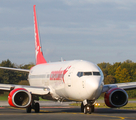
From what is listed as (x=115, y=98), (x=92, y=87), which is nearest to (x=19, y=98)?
(x=92, y=87)

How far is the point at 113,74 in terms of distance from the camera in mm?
118500

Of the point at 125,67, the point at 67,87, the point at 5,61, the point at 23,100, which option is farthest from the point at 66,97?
the point at 125,67

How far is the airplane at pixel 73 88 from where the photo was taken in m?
24.1

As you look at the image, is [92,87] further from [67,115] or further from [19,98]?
[19,98]

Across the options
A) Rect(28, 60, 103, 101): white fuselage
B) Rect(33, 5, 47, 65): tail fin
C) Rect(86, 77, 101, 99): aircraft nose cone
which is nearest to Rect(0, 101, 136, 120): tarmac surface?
Rect(28, 60, 103, 101): white fuselage

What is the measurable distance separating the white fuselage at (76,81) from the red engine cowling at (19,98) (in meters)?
2.56

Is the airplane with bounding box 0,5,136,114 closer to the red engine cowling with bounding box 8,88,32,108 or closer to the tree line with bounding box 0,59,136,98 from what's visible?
the red engine cowling with bounding box 8,88,32,108

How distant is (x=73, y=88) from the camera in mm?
25219

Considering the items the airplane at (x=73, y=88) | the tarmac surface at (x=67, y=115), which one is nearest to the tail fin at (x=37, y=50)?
the airplane at (x=73, y=88)

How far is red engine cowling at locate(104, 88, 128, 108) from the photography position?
27734 mm

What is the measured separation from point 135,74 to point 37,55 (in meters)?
69.9

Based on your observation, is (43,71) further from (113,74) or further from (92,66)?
(113,74)

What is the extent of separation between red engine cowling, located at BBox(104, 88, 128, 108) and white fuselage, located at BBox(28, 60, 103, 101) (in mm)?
3142

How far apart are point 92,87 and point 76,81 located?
180cm
